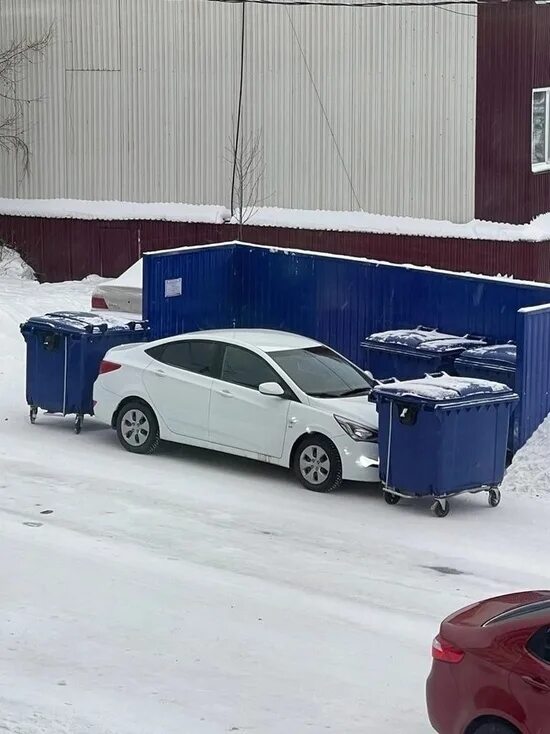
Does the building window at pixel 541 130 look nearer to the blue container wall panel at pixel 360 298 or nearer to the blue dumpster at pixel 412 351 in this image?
the blue container wall panel at pixel 360 298

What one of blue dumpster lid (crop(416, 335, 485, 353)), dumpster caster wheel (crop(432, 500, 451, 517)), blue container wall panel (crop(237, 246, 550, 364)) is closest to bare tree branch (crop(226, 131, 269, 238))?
blue container wall panel (crop(237, 246, 550, 364))

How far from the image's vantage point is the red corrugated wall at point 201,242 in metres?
25.0

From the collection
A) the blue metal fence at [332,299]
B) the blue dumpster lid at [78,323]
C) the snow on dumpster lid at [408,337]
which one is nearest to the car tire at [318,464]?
the blue metal fence at [332,299]

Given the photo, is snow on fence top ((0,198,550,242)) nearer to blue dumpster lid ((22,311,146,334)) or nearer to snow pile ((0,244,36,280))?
snow pile ((0,244,36,280))

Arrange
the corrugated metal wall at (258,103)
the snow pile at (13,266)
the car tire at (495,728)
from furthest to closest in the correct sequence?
the snow pile at (13,266)
the corrugated metal wall at (258,103)
the car tire at (495,728)

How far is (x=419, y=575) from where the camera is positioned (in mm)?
11500

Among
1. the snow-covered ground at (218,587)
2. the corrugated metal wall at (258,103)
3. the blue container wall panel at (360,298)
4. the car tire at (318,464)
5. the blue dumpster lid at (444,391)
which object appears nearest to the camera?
the snow-covered ground at (218,587)

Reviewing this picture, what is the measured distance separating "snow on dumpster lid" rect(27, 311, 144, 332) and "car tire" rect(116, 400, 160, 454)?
1.29 m

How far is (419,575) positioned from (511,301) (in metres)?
5.98

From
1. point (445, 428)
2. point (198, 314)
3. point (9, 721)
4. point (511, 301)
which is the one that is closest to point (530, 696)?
point (9, 721)

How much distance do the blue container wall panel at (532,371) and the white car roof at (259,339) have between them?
7.29ft

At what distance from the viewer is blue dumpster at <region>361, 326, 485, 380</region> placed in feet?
53.8

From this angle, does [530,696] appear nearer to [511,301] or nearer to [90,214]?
[511,301]

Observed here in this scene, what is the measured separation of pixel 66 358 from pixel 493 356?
15.8ft
